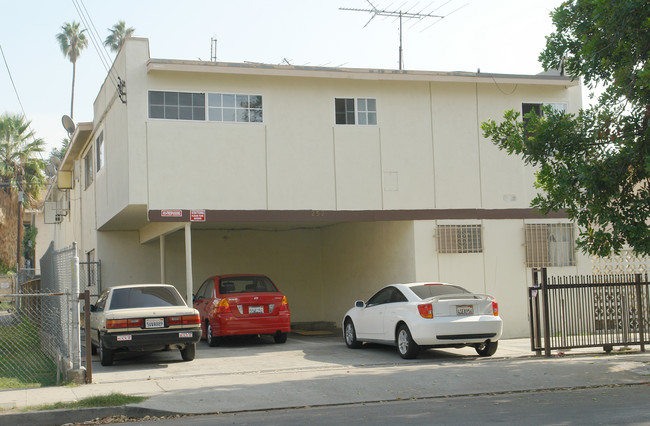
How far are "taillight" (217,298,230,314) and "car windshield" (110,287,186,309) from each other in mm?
2175

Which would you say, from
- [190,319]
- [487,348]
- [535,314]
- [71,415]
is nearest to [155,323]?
[190,319]

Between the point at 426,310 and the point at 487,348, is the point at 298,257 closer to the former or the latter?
the point at 487,348

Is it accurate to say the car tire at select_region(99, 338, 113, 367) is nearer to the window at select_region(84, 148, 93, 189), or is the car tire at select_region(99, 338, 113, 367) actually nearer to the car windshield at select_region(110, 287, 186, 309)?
the car windshield at select_region(110, 287, 186, 309)

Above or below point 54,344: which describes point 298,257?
above

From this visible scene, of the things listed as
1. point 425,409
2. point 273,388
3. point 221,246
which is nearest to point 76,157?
point 221,246

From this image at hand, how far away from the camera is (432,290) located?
13.6m

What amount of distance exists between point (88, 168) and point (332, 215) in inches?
446

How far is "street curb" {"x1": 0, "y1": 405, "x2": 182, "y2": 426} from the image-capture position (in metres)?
8.48

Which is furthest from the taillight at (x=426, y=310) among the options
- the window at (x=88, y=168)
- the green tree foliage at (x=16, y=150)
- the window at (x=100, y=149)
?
the green tree foliage at (x=16, y=150)

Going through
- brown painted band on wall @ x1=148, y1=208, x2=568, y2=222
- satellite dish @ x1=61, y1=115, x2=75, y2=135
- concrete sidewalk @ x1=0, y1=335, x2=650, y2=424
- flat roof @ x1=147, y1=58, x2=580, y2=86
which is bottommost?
concrete sidewalk @ x1=0, y1=335, x2=650, y2=424

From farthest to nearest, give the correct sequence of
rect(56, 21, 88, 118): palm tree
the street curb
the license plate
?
rect(56, 21, 88, 118): palm tree
the license plate
the street curb

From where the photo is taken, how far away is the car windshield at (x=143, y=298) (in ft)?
42.8

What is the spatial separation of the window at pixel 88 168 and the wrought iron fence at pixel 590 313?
51.6ft

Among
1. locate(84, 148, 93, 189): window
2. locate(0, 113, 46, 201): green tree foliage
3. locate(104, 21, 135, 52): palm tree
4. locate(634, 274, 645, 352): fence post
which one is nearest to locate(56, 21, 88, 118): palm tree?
locate(104, 21, 135, 52): palm tree
